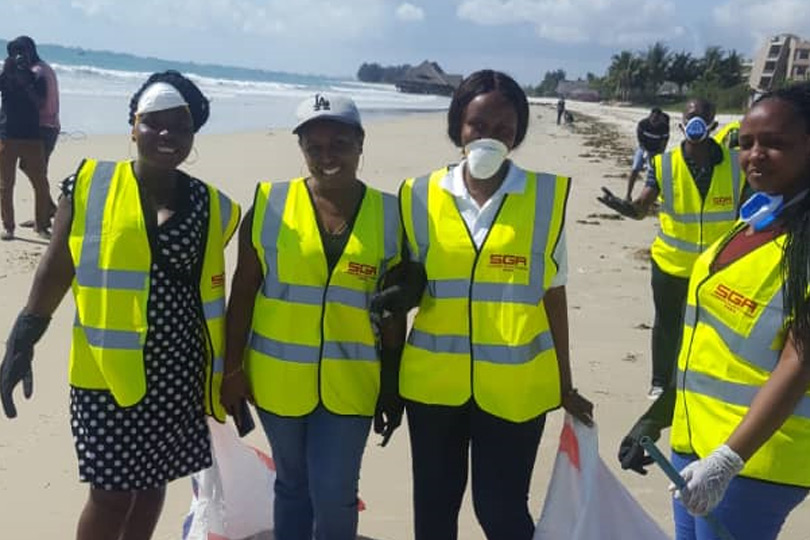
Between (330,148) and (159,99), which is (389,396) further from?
(159,99)

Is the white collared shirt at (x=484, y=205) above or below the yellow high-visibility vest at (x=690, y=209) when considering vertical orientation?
above

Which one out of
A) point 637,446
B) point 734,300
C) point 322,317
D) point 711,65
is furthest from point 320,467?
point 711,65

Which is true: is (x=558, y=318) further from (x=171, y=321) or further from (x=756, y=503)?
(x=171, y=321)

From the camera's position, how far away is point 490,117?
2.60 m

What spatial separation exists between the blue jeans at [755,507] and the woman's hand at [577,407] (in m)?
0.62

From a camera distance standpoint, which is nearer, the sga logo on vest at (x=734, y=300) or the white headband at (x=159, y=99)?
the sga logo on vest at (x=734, y=300)

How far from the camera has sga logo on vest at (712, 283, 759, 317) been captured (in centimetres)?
204

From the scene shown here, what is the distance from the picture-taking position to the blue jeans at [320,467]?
8.82 ft

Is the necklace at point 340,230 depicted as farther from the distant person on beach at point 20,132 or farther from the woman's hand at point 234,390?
the distant person on beach at point 20,132

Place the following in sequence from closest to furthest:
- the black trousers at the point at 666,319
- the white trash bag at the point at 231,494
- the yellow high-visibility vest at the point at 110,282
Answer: the yellow high-visibility vest at the point at 110,282 → the white trash bag at the point at 231,494 → the black trousers at the point at 666,319

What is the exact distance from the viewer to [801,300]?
1926mm

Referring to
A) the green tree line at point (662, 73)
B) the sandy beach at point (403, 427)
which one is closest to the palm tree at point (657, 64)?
the green tree line at point (662, 73)

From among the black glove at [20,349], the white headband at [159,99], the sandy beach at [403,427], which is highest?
the white headband at [159,99]

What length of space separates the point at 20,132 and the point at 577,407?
7.52 meters
